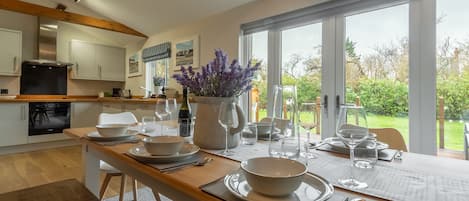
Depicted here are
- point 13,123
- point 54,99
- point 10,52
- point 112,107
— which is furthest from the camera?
point 112,107

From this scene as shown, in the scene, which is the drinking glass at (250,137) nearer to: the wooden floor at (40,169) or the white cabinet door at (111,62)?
the wooden floor at (40,169)

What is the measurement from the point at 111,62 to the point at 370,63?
16.1 feet

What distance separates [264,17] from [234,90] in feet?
6.68

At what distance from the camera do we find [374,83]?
7.06 ft

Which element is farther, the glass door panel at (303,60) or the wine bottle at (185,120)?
the glass door panel at (303,60)

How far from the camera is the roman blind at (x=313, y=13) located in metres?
2.10

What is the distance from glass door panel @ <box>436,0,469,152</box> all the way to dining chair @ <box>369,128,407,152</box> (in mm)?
868

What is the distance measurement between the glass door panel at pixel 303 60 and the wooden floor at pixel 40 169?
2088mm

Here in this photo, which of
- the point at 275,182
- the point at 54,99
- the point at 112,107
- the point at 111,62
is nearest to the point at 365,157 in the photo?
the point at 275,182

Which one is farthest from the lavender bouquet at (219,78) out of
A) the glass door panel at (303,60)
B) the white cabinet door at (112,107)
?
the white cabinet door at (112,107)

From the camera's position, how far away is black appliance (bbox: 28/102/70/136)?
3.74 meters

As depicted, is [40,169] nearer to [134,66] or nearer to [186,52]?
[186,52]

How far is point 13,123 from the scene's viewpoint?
3.53 metres

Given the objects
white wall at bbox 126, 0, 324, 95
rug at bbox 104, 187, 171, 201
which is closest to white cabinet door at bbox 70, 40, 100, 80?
white wall at bbox 126, 0, 324, 95
